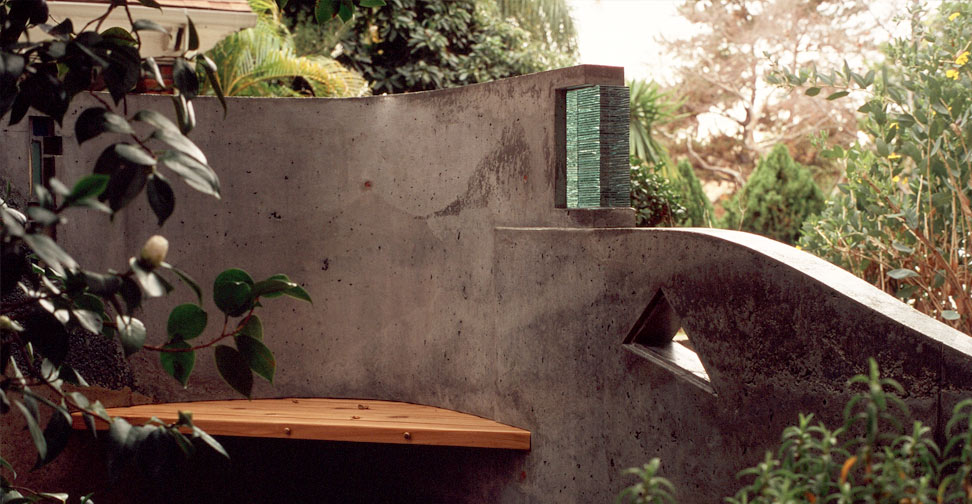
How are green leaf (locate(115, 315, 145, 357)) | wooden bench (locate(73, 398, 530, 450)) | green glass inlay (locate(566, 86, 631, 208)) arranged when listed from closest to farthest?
green leaf (locate(115, 315, 145, 357)) → green glass inlay (locate(566, 86, 631, 208)) → wooden bench (locate(73, 398, 530, 450))

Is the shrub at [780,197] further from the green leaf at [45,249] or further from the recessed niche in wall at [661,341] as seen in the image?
the green leaf at [45,249]

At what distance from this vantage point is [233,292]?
126 centimetres

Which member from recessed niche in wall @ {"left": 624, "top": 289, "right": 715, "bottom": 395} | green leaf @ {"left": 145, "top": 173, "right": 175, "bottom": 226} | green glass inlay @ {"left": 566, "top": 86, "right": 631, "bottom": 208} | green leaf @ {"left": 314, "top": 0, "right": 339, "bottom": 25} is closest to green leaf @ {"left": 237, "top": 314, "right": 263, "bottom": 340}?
green leaf @ {"left": 145, "top": 173, "right": 175, "bottom": 226}

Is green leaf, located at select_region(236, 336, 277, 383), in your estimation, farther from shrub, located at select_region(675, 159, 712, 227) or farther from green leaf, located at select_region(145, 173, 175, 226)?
shrub, located at select_region(675, 159, 712, 227)

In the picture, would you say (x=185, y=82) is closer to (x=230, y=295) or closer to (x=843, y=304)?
(x=230, y=295)

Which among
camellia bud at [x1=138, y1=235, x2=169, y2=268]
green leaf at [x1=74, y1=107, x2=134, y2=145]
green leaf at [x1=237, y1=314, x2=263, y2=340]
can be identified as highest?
green leaf at [x1=74, y1=107, x2=134, y2=145]

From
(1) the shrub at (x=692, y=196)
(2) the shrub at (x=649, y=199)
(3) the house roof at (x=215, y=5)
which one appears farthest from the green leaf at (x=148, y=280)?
(1) the shrub at (x=692, y=196)

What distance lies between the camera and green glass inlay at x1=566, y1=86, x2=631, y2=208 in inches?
123

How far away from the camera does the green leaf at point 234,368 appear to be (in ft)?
4.23

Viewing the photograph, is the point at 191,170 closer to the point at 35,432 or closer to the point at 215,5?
the point at 35,432

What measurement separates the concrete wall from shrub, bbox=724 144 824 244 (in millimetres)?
8745

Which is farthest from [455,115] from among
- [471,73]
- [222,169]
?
Answer: [471,73]

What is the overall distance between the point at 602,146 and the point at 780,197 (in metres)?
9.36

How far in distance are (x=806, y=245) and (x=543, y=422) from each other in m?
2.23
